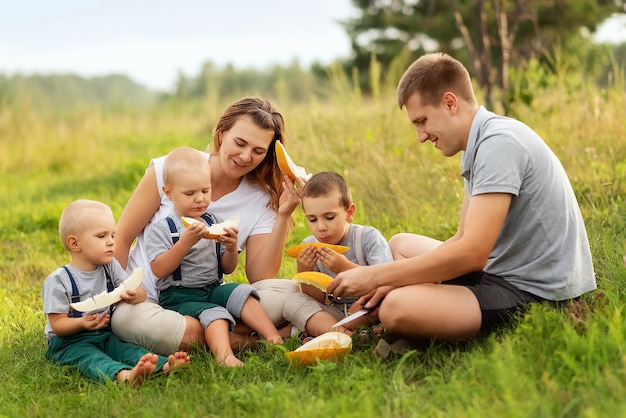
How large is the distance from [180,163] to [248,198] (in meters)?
0.62

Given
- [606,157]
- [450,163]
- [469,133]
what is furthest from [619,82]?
[469,133]

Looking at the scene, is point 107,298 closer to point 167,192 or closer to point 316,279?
point 167,192

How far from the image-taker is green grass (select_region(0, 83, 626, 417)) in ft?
8.51

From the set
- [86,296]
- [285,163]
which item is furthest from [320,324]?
[86,296]

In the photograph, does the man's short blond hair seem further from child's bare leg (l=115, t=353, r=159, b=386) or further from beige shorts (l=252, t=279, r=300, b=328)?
child's bare leg (l=115, t=353, r=159, b=386)

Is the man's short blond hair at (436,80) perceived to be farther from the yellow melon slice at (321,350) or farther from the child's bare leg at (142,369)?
the child's bare leg at (142,369)

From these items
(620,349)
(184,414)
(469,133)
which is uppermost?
(469,133)

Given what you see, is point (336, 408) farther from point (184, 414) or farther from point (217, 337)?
point (217, 337)

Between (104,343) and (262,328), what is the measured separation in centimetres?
80

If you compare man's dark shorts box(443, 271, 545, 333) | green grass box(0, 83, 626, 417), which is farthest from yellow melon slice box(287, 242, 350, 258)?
man's dark shorts box(443, 271, 545, 333)

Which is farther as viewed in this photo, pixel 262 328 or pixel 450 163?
pixel 450 163

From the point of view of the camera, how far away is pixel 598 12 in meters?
17.3

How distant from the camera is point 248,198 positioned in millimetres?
4238

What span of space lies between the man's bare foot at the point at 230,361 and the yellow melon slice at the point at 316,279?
478mm
